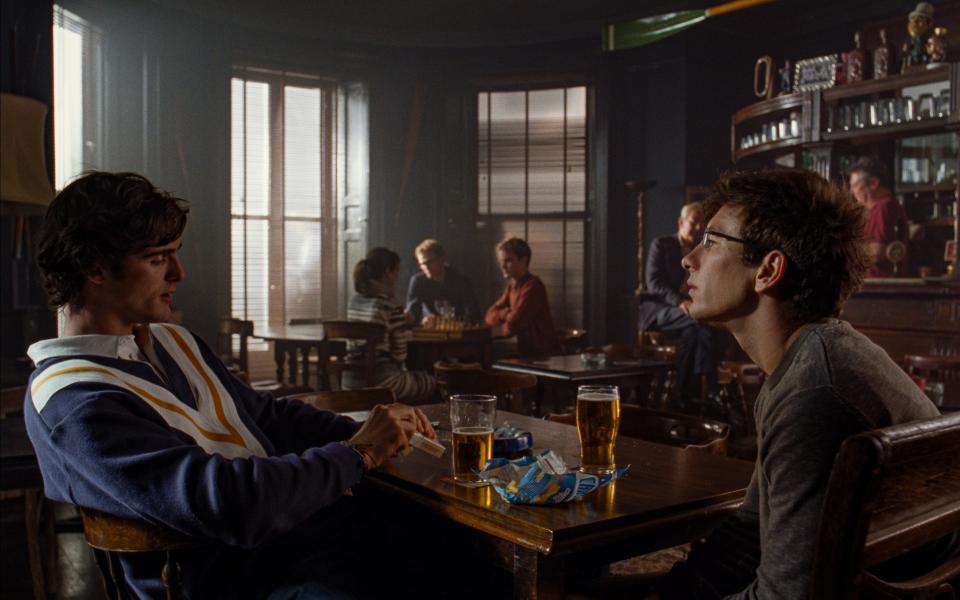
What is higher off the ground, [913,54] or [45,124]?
[913,54]

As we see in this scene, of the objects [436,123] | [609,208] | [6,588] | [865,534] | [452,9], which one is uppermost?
[452,9]

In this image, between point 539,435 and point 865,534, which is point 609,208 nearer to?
point 539,435

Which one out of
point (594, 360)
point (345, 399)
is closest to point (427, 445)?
point (345, 399)

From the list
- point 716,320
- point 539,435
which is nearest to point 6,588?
point 539,435

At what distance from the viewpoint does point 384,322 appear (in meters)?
5.21

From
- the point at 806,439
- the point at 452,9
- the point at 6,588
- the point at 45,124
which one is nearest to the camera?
the point at 806,439

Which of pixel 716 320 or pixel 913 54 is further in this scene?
pixel 913 54

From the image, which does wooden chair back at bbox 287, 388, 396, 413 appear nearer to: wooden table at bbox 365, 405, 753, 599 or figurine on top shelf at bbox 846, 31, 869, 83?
wooden table at bbox 365, 405, 753, 599

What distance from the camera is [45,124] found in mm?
4645

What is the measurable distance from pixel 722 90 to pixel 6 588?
285 inches

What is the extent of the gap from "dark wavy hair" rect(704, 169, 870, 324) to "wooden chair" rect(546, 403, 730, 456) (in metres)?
0.97

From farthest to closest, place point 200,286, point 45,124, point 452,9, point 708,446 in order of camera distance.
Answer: point 452,9 < point 200,286 < point 45,124 < point 708,446

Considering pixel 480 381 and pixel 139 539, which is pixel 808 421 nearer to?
pixel 139 539

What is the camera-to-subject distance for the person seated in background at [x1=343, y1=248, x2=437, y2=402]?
496 centimetres
